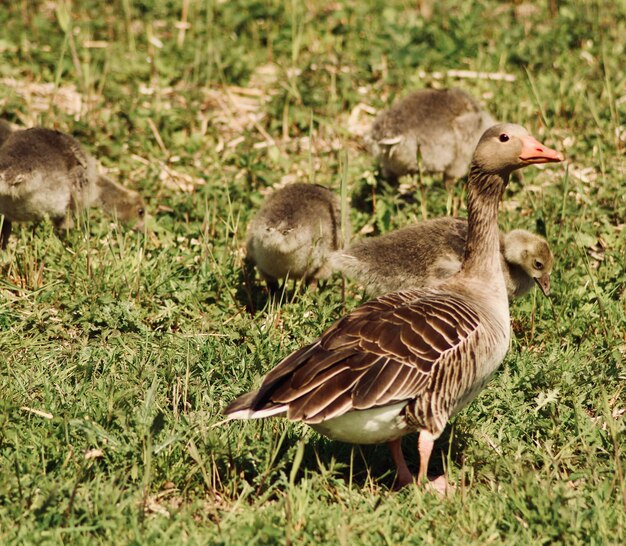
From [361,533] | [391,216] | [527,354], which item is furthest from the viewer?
[391,216]

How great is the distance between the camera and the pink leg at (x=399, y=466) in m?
5.32

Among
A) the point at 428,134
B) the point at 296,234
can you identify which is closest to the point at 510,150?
the point at 296,234

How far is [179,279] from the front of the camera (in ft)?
24.1

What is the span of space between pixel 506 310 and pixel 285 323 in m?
1.77

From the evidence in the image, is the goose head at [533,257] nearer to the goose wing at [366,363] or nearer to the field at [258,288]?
the field at [258,288]

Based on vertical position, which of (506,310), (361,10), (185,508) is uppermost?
(361,10)

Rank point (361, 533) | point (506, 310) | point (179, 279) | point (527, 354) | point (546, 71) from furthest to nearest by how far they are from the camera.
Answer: point (546, 71) < point (179, 279) < point (527, 354) < point (506, 310) < point (361, 533)

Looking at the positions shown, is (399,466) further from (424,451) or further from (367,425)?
(367,425)

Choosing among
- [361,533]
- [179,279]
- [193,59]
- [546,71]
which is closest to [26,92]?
[193,59]

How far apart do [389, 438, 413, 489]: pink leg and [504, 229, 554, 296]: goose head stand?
77.2 inches

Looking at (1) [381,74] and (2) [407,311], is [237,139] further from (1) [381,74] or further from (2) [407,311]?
(2) [407,311]

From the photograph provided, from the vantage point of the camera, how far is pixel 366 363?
Result: 4.97 meters

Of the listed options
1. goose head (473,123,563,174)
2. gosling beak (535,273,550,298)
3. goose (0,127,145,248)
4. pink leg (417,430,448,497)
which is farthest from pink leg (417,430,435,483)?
goose (0,127,145,248)

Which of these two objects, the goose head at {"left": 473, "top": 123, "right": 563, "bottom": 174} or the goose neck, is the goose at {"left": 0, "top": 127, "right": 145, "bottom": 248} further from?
the goose head at {"left": 473, "top": 123, "right": 563, "bottom": 174}
